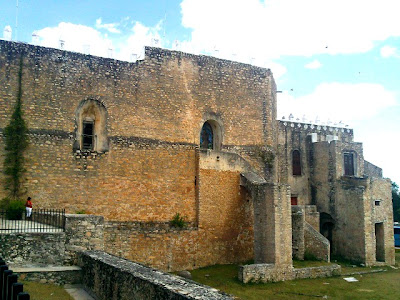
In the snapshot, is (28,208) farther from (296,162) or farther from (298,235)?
(296,162)

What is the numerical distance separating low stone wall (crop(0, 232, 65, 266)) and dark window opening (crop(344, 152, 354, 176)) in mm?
18824

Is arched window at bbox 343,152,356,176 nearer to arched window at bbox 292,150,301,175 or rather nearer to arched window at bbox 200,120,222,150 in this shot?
arched window at bbox 292,150,301,175

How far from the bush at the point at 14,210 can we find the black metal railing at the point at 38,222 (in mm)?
122

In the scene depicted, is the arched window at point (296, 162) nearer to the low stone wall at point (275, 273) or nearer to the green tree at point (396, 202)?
the low stone wall at point (275, 273)

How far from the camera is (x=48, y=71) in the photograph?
53.0 feet

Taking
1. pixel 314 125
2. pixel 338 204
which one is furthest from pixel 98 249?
pixel 314 125

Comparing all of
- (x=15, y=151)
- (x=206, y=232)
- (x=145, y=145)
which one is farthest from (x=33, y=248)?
(x=206, y=232)

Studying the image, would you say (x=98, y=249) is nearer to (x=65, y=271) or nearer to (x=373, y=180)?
(x=65, y=271)

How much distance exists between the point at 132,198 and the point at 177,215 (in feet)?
7.20

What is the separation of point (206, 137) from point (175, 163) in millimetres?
2948

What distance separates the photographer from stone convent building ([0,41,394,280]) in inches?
627

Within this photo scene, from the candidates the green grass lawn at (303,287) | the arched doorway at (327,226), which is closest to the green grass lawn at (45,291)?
the green grass lawn at (303,287)

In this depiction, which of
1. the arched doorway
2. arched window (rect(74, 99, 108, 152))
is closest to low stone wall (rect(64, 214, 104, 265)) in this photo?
arched window (rect(74, 99, 108, 152))

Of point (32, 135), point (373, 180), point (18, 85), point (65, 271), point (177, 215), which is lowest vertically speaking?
point (65, 271)
